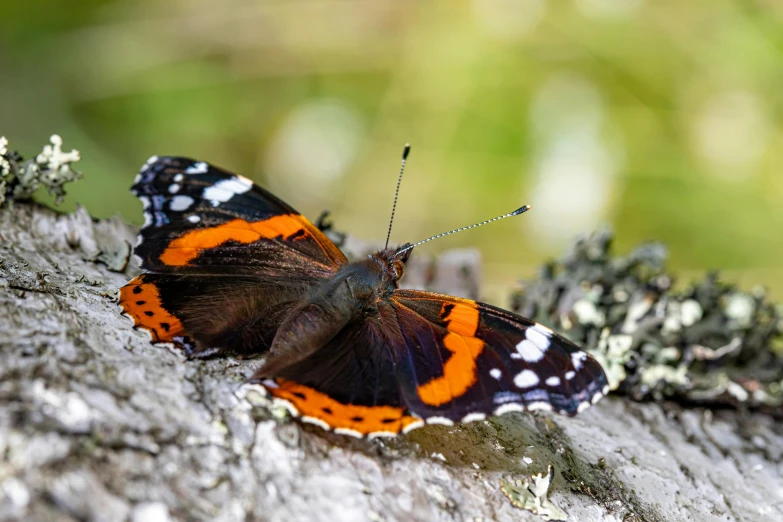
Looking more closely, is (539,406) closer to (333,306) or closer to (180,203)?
(333,306)

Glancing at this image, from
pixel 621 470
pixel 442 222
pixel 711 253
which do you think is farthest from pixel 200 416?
pixel 711 253

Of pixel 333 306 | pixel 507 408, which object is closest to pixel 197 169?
pixel 333 306

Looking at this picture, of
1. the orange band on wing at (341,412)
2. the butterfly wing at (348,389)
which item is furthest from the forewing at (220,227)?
the orange band on wing at (341,412)

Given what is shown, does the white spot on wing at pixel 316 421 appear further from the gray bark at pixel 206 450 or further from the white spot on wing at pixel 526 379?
the white spot on wing at pixel 526 379

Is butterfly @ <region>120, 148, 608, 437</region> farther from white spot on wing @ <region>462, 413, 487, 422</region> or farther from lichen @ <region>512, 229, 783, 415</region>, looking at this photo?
lichen @ <region>512, 229, 783, 415</region>

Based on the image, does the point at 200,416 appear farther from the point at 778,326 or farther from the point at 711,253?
the point at 711,253

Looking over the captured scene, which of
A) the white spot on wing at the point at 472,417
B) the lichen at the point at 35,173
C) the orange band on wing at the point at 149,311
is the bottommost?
the white spot on wing at the point at 472,417
